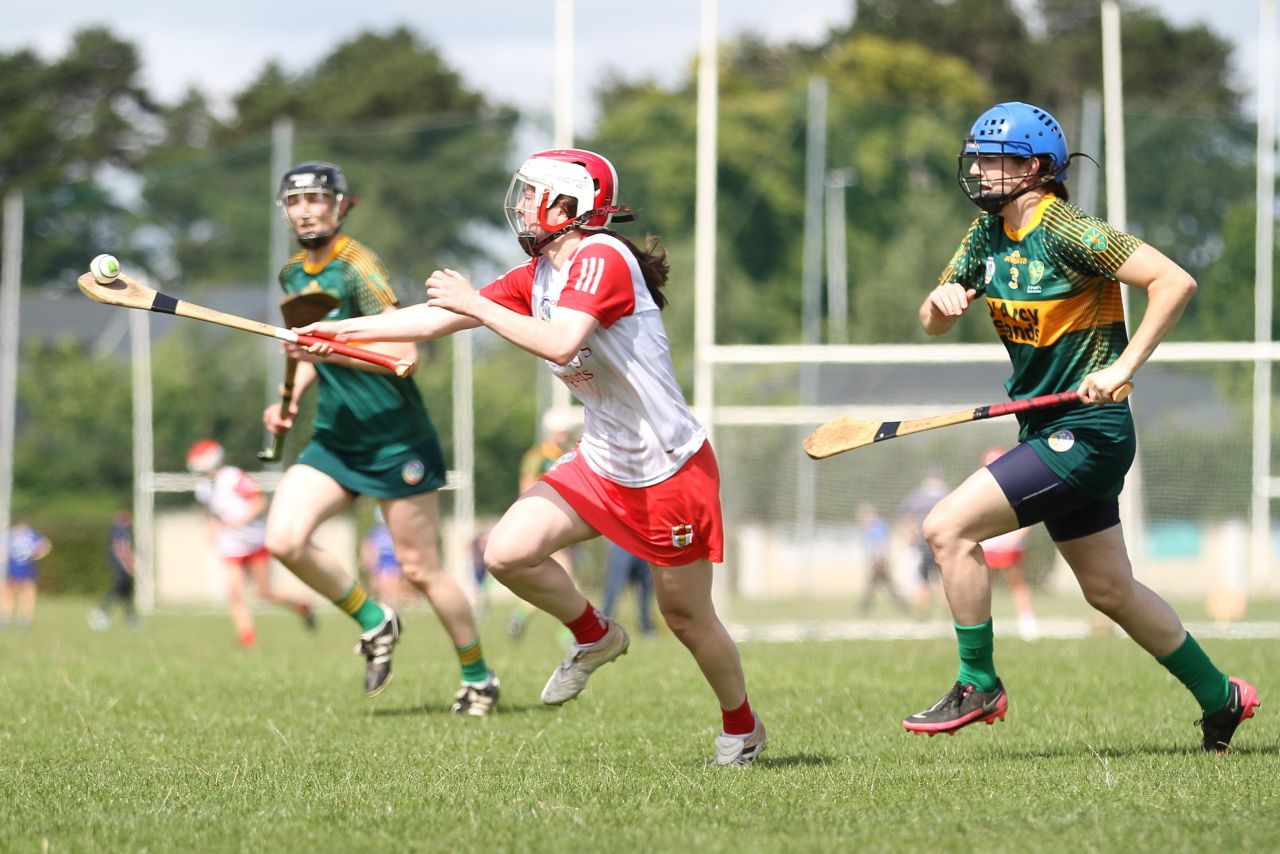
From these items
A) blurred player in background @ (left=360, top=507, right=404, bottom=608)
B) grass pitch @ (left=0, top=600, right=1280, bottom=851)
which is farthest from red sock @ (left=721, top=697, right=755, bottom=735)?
blurred player in background @ (left=360, top=507, right=404, bottom=608)

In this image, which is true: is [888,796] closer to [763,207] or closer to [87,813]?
[87,813]

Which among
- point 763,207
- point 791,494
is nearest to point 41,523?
point 763,207

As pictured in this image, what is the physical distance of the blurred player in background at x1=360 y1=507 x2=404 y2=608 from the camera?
3198cm

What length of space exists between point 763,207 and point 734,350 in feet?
73.3

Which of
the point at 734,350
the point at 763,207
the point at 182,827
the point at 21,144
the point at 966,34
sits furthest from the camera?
the point at 966,34

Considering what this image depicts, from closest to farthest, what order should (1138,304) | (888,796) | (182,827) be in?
(182,827)
(888,796)
(1138,304)

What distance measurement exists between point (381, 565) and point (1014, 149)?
27.4 m

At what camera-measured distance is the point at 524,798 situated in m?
5.32

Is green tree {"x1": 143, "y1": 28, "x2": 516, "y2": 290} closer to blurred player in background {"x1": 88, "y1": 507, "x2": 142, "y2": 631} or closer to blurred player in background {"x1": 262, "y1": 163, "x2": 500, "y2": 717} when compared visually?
blurred player in background {"x1": 88, "y1": 507, "x2": 142, "y2": 631}

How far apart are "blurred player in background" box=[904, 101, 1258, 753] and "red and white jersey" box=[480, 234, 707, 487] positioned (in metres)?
0.97

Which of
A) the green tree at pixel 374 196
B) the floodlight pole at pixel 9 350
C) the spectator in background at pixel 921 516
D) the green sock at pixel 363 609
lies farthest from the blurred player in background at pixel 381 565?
the green sock at pixel 363 609

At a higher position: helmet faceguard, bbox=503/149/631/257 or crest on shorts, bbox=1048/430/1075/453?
helmet faceguard, bbox=503/149/631/257

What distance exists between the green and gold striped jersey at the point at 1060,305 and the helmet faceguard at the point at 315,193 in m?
3.31

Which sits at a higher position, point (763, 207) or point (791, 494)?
point (763, 207)
